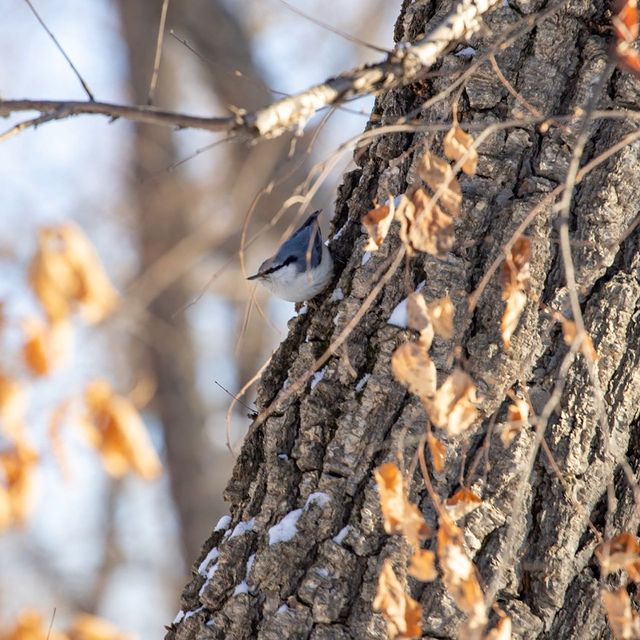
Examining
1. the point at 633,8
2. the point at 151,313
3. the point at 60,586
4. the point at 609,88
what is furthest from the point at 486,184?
the point at 60,586

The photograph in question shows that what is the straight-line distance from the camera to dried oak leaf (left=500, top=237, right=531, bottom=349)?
167cm

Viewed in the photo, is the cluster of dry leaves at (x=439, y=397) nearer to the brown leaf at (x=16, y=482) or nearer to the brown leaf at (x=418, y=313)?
the brown leaf at (x=418, y=313)

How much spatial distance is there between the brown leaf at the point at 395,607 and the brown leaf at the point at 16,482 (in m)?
3.90

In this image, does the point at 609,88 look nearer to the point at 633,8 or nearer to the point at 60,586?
Result: the point at 633,8

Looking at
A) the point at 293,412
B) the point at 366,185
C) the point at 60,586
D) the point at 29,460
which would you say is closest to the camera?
the point at 293,412

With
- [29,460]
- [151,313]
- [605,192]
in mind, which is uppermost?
[151,313]

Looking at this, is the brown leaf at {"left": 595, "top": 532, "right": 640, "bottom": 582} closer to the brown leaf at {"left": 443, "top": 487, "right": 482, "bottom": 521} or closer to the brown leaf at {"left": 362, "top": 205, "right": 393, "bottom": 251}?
the brown leaf at {"left": 443, "top": 487, "right": 482, "bottom": 521}

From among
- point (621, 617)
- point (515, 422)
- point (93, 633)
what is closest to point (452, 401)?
point (515, 422)

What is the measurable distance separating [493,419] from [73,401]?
13.8 ft

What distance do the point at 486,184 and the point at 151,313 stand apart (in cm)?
534

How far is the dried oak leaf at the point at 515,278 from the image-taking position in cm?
167

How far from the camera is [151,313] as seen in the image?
6.90 meters

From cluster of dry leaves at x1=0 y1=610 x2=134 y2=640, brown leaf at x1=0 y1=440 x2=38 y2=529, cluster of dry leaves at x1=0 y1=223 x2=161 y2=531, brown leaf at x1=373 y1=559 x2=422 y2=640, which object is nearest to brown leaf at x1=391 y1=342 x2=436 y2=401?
brown leaf at x1=373 y1=559 x2=422 y2=640

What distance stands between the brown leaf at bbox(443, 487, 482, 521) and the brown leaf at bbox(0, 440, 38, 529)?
389 centimetres
